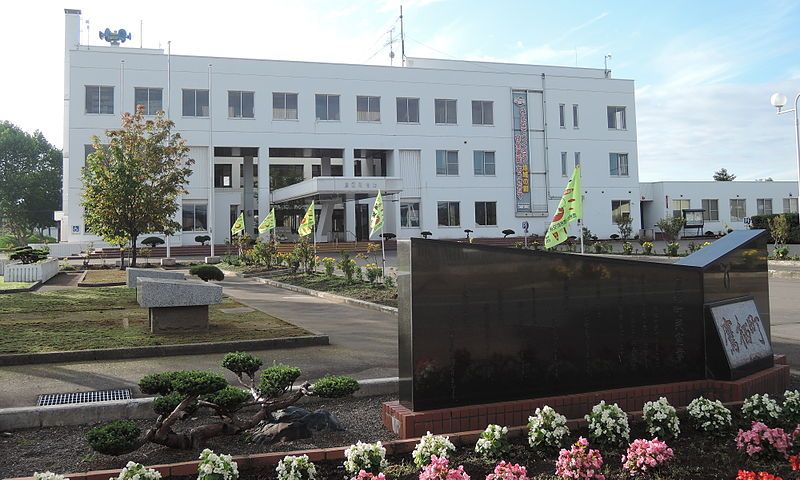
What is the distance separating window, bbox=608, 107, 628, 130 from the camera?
179 feet

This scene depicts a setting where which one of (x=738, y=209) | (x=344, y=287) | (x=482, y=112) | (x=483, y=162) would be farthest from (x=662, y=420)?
(x=738, y=209)

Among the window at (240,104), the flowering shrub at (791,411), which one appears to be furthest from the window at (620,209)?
the flowering shrub at (791,411)

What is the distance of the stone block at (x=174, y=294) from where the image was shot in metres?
9.72

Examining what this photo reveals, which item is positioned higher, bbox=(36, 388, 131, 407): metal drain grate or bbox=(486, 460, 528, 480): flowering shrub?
bbox=(486, 460, 528, 480): flowering shrub

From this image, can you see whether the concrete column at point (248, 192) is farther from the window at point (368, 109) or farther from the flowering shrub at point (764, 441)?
the flowering shrub at point (764, 441)

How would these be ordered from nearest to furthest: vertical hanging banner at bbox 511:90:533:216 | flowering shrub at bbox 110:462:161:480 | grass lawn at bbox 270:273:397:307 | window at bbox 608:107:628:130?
1. flowering shrub at bbox 110:462:161:480
2. grass lawn at bbox 270:273:397:307
3. vertical hanging banner at bbox 511:90:533:216
4. window at bbox 608:107:628:130

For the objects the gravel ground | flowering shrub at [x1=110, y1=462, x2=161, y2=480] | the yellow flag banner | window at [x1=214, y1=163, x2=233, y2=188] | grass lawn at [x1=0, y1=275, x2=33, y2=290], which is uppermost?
window at [x1=214, y1=163, x2=233, y2=188]

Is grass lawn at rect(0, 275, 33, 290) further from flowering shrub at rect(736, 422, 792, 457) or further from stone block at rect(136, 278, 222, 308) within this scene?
flowering shrub at rect(736, 422, 792, 457)

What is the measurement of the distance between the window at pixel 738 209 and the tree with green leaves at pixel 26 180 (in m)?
77.3

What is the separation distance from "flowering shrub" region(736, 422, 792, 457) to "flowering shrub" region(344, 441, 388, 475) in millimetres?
2600

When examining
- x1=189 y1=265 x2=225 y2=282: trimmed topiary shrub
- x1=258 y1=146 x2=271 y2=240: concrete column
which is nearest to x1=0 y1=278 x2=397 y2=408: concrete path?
x1=189 y1=265 x2=225 y2=282: trimmed topiary shrub

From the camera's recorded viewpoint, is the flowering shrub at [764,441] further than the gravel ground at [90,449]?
No

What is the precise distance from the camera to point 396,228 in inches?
1905

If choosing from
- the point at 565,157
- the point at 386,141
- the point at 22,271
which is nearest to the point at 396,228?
the point at 386,141
